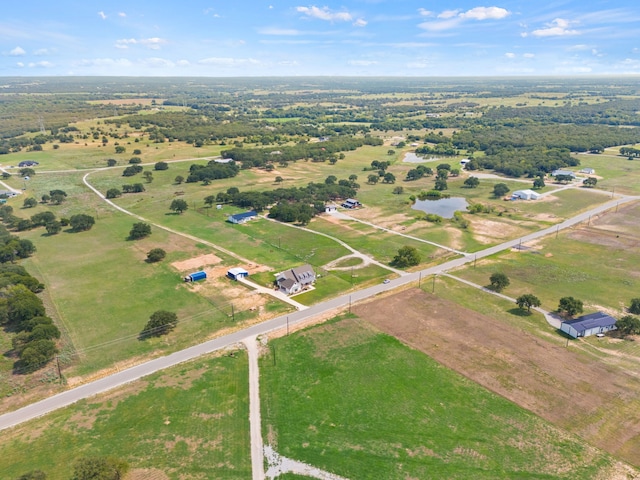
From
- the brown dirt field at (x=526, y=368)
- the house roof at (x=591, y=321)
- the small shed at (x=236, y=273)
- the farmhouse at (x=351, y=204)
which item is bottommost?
the brown dirt field at (x=526, y=368)

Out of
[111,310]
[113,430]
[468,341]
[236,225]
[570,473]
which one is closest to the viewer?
[570,473]

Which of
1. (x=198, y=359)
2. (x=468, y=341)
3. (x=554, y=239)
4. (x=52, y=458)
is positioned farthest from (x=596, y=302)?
(x=52, y=458)

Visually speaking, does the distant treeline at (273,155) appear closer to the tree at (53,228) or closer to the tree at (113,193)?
the tree at (113,193)

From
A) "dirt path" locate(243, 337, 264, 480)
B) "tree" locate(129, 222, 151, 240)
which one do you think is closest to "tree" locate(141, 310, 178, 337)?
"dirt path" locate(243, 337, 264, 480)

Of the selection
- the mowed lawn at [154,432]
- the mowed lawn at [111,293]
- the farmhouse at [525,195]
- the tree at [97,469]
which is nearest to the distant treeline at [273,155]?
the mowed lawn at [111,293]

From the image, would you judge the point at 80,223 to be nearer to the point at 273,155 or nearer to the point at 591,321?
the point at 273,155

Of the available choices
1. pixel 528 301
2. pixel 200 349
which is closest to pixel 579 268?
pixel 528 301

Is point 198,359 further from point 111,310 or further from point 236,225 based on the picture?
point 236,225
